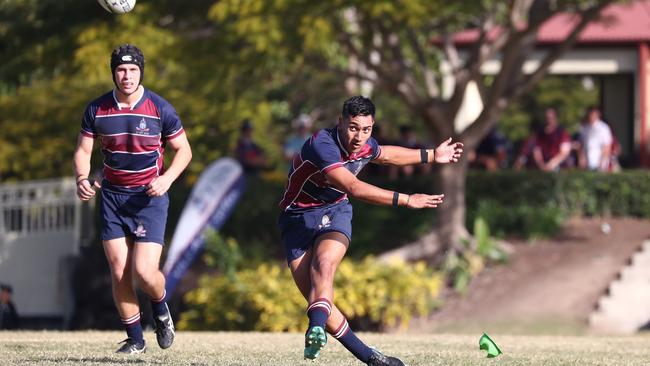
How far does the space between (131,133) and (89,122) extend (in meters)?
0.31

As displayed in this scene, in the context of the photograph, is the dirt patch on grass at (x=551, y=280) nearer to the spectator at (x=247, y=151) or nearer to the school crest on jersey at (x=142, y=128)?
the spectator at (x=247, y=151)

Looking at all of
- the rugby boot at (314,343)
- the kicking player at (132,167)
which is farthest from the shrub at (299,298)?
the rugby boot at (314,343)

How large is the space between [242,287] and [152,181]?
34.9ft

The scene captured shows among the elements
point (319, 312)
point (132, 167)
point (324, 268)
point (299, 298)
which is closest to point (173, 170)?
point (132, 167)

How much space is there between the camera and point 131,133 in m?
9.91

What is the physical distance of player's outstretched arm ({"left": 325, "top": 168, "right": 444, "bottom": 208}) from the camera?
28.4ft

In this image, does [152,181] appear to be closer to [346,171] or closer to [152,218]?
[152,218]

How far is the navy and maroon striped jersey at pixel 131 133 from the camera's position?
390 inches

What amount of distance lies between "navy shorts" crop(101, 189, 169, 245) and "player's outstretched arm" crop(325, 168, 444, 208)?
169 centimetres

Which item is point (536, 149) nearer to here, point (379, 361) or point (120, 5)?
point (120, 5)

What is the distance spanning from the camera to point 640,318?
2038 cm

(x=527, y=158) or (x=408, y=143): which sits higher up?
(x=408, y=143)

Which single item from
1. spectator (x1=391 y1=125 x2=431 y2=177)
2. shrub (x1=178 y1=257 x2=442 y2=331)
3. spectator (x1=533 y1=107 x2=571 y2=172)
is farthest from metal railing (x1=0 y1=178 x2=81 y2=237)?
spectator (x1=533 y1=107 x2=571 y2=172)

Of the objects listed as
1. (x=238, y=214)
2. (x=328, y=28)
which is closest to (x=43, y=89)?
(x=238, y=214)
